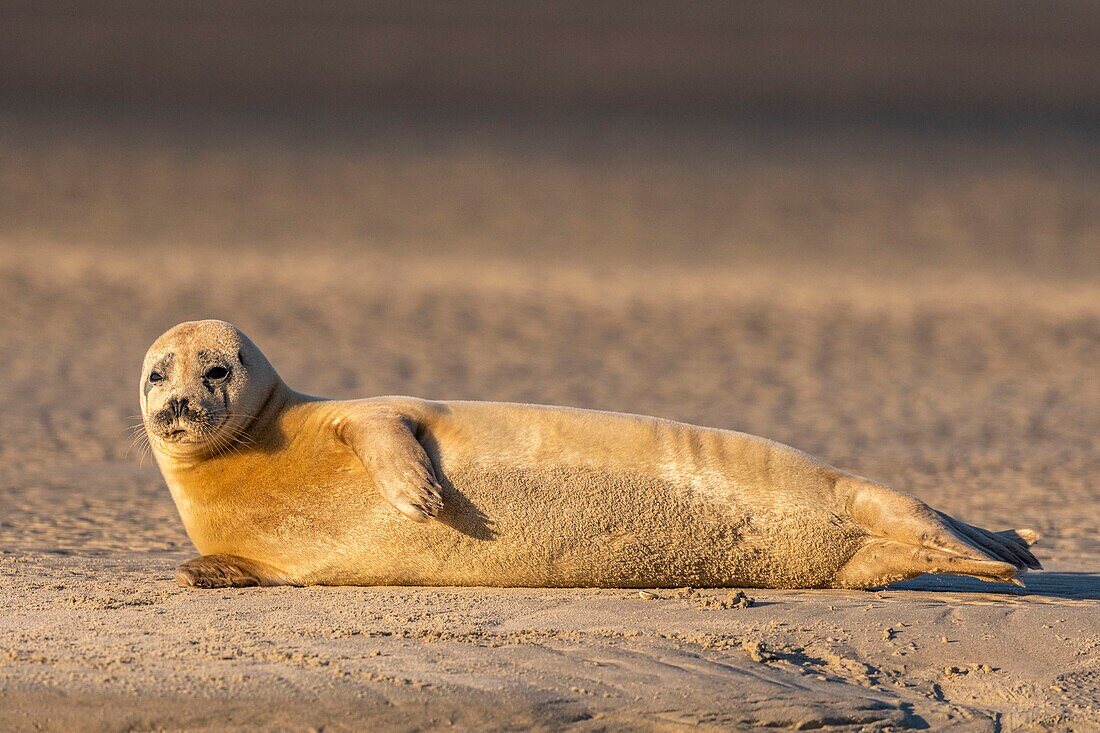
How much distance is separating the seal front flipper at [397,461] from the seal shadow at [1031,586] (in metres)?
1.73

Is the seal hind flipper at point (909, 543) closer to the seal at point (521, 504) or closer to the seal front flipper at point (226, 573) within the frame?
the seal at point (521, 504)

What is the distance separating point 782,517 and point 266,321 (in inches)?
355

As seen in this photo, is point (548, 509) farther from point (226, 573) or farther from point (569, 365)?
point (569, 365)

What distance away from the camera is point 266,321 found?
14.1 meters

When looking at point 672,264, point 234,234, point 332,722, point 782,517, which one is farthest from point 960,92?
point 332,722

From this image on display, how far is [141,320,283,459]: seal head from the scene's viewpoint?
5777mm

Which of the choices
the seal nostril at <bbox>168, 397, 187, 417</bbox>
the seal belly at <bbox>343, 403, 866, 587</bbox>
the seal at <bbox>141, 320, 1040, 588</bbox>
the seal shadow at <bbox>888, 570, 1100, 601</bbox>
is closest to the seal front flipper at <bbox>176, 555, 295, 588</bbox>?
the seal at <bbox>141, 320, 1040, 588</bbox>

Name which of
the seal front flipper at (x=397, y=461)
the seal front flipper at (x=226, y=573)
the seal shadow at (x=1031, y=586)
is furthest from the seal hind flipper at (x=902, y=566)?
the seal front flipper at (x=226, y=573)

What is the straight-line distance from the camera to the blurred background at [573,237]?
10.9 meters

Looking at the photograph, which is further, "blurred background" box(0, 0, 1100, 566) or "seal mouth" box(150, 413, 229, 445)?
"blurred background" box(0, 0, 1100, 566)

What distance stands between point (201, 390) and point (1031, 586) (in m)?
3.00

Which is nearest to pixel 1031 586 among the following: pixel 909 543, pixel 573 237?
pixel 909 543

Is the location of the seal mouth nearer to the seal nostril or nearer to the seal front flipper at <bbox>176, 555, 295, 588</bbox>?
the seal nostril

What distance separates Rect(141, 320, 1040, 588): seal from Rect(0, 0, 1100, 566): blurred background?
1491 millimetres
